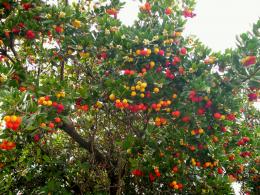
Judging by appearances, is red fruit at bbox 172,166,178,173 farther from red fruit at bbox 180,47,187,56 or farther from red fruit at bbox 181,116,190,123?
red fruit at bbox 180,47,187,56

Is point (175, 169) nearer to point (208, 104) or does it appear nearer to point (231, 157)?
point (231, 157)

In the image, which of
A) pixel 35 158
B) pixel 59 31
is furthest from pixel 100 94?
pixel 35 158

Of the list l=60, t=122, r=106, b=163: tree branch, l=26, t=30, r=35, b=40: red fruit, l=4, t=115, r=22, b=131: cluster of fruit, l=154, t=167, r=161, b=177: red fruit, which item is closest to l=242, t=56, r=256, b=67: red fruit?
l=154, t=167, r=161, b=177: red fruit

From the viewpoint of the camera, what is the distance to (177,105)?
16.5ft

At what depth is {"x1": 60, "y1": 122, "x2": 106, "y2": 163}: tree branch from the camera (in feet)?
18.9

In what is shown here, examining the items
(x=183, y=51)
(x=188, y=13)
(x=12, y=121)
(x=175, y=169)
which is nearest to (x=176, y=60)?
(x=183, y=51)

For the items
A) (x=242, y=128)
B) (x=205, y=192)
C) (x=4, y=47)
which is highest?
(x=4, y=47)

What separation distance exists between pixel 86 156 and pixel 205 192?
291 centimetres

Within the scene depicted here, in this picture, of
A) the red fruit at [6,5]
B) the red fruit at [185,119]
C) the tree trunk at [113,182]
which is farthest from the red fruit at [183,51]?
the red fruit at [6,5]

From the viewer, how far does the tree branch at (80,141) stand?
227 inches

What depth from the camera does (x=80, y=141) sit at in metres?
6.01

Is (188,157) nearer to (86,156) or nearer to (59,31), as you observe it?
(86,156)

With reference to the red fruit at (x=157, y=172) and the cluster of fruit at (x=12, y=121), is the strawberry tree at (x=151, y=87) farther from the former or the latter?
the cluster of fruit at (x=12, y=121)

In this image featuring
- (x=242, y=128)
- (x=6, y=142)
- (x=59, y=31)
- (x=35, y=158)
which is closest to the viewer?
(x=6, y=142)
